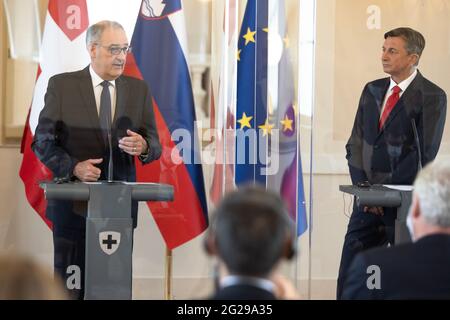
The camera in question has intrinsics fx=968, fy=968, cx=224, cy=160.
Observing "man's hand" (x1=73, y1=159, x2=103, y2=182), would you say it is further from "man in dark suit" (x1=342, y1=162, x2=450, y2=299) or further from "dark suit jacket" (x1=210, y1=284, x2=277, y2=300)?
"dark suit jacket" (x1=210, y1=284, x2=277, y2=300)

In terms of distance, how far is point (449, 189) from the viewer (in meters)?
2.69

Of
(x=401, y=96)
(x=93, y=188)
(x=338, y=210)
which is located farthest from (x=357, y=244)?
(x=93, y=188)

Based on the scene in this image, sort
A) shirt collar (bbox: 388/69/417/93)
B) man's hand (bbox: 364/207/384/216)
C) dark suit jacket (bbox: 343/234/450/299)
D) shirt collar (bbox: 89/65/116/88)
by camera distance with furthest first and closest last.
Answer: shirt collar (bbox: 388/69/417/93) → man's hand (bbox: 364/207/384/216) → shirt collar (bbox: 89/65/116/88) → dark suit jacket (bbox: 343/234/450/299)

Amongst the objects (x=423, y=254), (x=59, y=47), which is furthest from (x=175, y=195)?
(x=423, y=254)

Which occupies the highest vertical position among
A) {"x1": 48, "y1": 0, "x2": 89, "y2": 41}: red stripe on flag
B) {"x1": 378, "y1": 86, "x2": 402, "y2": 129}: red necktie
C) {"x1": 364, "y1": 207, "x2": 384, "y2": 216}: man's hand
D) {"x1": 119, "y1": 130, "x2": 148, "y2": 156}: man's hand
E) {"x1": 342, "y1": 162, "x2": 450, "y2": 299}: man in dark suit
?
{"x1": 48, "y1": 0, "x2": 89, "y2": 41}: red stripe on flag

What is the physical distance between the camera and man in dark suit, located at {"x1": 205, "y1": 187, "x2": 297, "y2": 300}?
1.92 metres

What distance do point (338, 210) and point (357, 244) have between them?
8.1 inches

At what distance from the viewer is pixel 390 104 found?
5105 mm

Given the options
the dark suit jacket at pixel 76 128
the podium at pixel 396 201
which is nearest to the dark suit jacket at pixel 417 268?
the podium at pixel 396 201

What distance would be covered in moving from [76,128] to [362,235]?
63.4 inches

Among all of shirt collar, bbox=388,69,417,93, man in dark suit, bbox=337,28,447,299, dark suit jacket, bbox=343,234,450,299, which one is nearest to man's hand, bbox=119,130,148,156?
man in dark suit, bbox=337,28,447,299

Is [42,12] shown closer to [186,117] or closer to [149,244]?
[186,117]

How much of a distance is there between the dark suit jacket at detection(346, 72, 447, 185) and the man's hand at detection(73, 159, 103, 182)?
4.41ft

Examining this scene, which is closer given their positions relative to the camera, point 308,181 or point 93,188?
point 93,188
